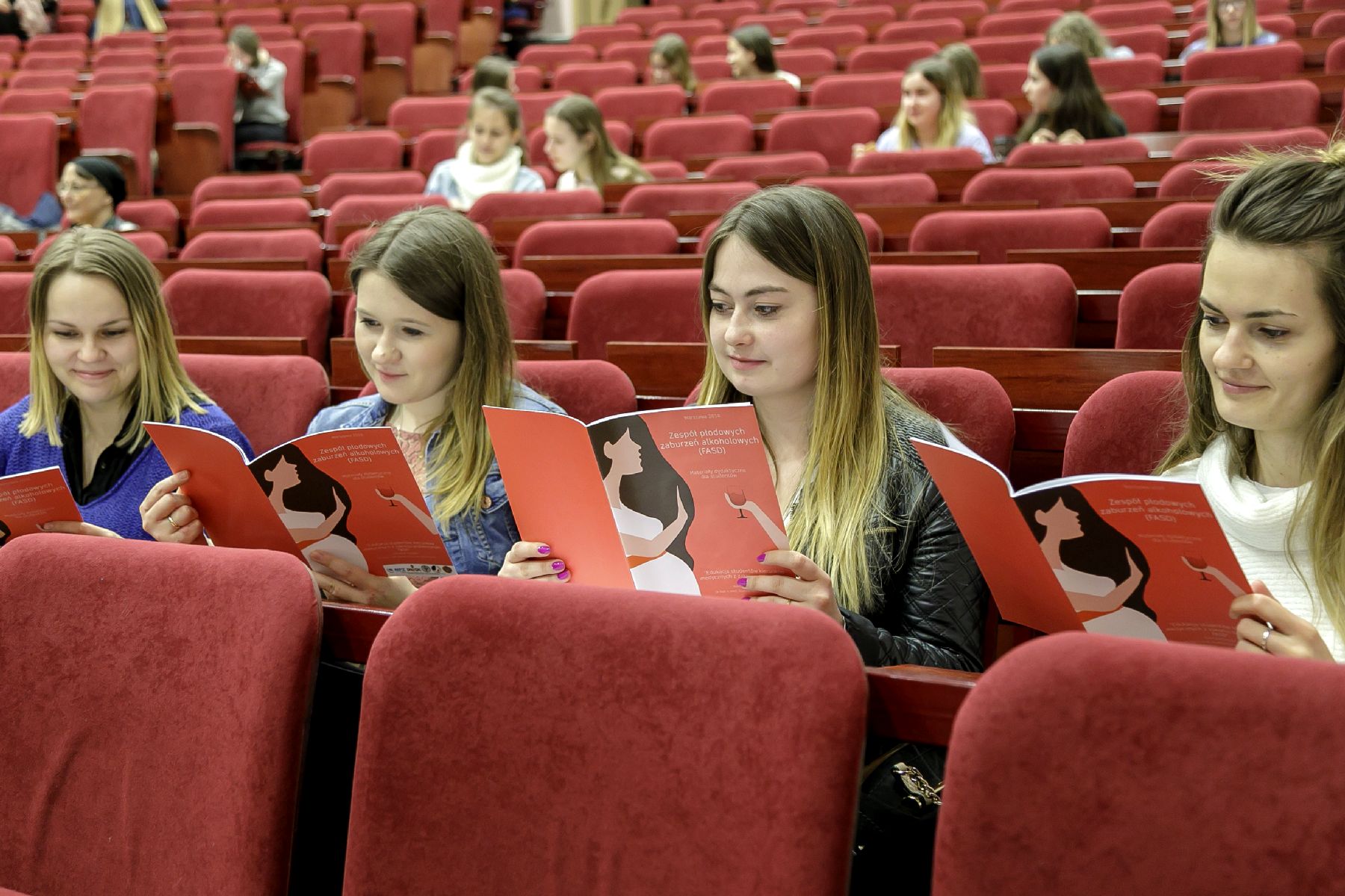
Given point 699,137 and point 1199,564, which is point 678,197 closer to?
point 699,137

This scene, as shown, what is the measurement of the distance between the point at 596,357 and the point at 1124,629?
2.42 feet

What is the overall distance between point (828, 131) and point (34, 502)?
168 cm

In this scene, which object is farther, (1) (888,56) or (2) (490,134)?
(1) (888,56)

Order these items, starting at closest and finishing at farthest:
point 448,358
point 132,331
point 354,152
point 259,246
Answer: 1. point 448,358
2. point 132,331
3. point 259,246
4. point 354,152

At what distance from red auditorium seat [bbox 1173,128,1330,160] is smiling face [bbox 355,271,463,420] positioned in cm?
97

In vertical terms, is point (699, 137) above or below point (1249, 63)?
below

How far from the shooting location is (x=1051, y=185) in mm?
1497

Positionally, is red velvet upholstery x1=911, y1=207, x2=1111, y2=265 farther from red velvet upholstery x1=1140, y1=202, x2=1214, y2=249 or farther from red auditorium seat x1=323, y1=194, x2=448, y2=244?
red auditorium seat x1=323, y1=194, x2=448, y2=244

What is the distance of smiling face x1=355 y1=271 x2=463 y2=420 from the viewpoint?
2.64ft

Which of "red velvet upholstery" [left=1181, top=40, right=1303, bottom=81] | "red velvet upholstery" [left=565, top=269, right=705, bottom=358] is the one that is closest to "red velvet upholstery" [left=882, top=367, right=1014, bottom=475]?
"red velvet upholstery" [left=565, top=269, right=705, bottom=358]

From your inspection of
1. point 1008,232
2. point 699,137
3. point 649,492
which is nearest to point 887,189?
point 1008,232

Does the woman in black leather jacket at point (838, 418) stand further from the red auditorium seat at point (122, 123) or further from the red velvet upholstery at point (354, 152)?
the red auditorium seat at point (122, 123)

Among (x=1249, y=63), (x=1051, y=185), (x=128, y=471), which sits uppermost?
(x=1249, y=63)

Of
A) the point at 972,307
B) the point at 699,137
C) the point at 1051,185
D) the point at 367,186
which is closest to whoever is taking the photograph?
the point at 972,307
